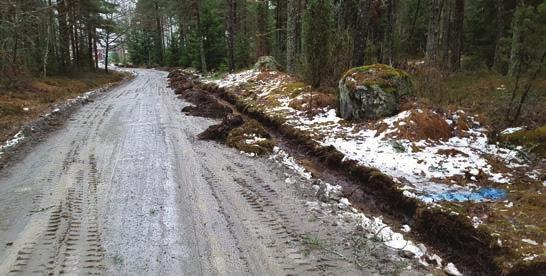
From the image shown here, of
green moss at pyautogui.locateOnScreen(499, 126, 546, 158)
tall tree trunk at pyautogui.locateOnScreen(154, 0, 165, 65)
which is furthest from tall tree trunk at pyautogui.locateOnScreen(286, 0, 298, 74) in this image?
tall tree trunk at pyautogui.locateOnScreen(154, 0, 165, 65)

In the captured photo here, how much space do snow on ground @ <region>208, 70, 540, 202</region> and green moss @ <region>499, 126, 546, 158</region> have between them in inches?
8.2

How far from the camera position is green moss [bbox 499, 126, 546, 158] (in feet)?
18.6

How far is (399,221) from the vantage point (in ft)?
15.0

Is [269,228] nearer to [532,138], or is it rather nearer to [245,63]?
[532,138]

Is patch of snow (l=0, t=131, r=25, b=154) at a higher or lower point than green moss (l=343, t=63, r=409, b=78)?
lower

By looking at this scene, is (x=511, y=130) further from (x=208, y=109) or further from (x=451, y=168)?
(x=208, y=109)

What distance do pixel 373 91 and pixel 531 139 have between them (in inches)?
112

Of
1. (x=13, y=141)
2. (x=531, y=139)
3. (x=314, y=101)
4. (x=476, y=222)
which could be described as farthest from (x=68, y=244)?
(x=314, y=101)

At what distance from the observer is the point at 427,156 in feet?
19.4

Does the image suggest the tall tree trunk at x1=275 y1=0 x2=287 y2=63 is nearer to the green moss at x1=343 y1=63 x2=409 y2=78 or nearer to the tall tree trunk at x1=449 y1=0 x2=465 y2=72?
the tall tree trunk at x1=449 y1=0 x2=465 y2=72

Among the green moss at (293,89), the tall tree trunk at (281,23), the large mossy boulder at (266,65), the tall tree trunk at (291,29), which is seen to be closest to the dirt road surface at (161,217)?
the green moss at (293,89)

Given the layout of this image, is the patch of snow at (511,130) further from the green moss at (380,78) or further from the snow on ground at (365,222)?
the snow on ground at (365,222)

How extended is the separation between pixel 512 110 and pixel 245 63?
1940 cm

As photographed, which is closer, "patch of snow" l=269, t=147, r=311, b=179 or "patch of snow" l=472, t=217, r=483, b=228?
"patch of snow" l=472, t=217, r=483, b=228
